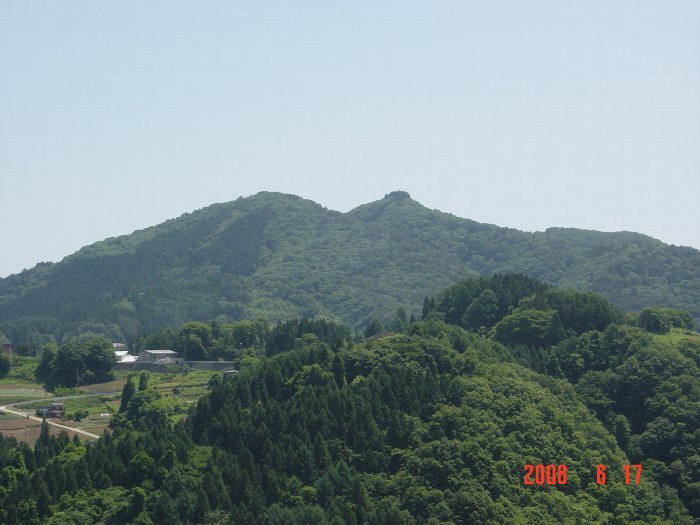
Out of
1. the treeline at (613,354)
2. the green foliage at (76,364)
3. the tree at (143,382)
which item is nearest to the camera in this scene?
the treeline at (613,354)

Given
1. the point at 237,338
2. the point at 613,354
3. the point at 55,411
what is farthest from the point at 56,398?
the point at 613,354

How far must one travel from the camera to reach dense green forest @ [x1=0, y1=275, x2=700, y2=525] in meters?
84.0

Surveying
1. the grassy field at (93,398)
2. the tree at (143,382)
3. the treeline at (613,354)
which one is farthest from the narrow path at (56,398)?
the treeline at (613,354)

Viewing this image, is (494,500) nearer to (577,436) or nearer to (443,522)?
(443,522)

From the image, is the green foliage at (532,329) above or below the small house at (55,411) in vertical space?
above

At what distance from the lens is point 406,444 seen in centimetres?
9219

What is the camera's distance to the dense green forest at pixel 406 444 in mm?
84000

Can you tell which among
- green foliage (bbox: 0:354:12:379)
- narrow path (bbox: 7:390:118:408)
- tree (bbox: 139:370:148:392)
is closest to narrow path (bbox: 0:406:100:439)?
narrow path (bbox: 7:390:118:408)

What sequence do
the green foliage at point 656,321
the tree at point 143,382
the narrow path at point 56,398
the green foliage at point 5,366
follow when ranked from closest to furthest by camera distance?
1. the narrow path at point 56,398
2. the tree at point 143,382
3. the green foliage at point 656,321
4. the green foliage at point 5,366

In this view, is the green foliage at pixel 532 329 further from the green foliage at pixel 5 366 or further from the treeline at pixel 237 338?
the green foliage at pixel 5 366

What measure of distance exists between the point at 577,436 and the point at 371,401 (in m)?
16.6
